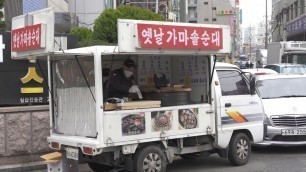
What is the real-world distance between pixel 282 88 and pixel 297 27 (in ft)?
130

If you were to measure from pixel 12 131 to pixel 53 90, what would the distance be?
1.36 metres

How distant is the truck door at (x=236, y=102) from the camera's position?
8438mm

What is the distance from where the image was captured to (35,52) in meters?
6.77

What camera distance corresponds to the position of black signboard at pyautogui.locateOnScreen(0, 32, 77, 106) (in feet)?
29.0

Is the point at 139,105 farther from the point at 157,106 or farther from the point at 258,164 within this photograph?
the point at 258,164

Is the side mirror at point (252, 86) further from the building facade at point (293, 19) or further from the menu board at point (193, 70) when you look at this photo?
the building facade at point (293, 19)

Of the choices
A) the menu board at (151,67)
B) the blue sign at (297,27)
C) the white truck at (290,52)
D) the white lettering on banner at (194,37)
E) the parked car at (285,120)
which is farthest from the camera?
the blue sign at (297,27)

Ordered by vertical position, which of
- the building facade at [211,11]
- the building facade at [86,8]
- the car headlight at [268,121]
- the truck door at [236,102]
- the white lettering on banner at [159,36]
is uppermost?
the building facade at [211,11]

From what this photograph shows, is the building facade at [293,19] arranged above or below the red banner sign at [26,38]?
above

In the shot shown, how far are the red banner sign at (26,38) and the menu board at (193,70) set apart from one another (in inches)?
120

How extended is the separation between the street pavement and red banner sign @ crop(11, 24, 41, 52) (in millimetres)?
2669

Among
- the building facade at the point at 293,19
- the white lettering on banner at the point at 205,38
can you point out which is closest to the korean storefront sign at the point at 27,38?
the white lettering on banner at the point at 205,38

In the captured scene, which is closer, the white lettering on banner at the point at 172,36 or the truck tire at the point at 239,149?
the white lettering on banner at the point at 172,36

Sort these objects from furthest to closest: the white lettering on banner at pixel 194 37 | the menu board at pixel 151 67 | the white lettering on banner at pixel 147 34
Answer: the menu board at pixel 151 67
the white lettering on banner at pixel 194 37
the white lettering on banner at pixel 147 34
